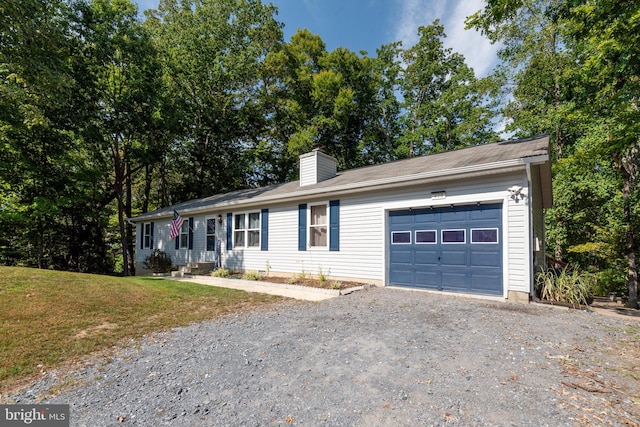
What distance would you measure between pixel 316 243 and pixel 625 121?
8271 mm

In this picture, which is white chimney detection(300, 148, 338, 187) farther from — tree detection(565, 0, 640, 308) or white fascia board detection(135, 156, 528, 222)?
tree detection(565, 0, 640, 308)

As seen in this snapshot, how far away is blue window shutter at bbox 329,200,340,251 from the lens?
9219mm

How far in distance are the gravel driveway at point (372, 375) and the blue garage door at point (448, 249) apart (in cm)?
163

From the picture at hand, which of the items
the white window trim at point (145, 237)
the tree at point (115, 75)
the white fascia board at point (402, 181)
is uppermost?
the tree at point (115, 75)

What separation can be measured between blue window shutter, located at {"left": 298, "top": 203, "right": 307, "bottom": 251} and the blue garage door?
2999 millimetres

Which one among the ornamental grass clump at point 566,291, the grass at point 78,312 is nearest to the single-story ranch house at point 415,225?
the ornamental grass clump at point 566,291

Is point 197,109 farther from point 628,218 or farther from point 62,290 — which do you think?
point 628,218

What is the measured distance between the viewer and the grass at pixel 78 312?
379cm

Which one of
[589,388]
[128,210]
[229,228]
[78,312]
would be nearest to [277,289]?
[78,312]

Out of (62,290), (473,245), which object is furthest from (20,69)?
(473,245)

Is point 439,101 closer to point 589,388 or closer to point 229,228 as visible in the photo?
point 229,228

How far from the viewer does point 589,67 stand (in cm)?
905

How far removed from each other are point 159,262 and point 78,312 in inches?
392

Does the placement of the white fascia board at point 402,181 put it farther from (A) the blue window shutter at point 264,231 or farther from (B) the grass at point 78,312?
(B) the grass at point 78,312
